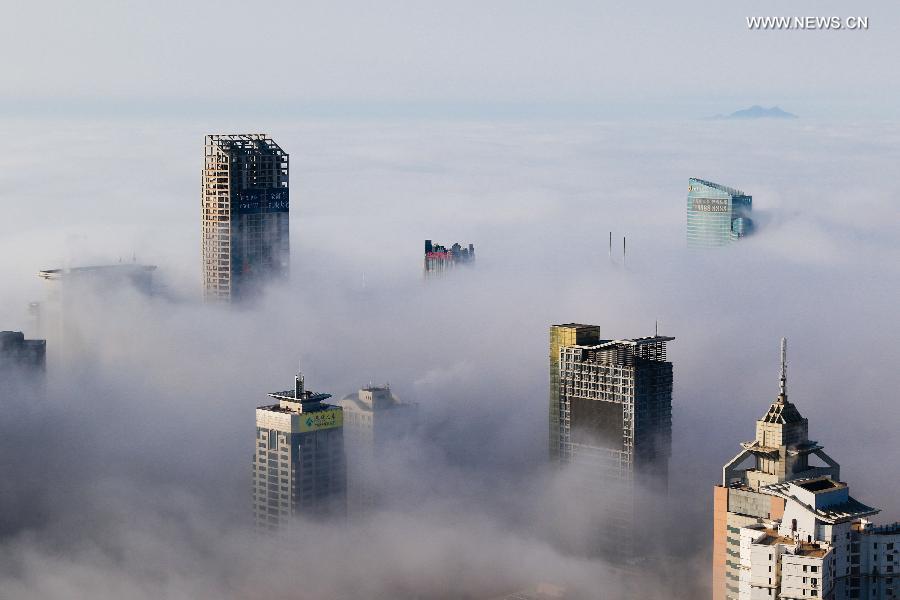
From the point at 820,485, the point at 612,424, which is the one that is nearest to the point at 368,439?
the point at 612,424

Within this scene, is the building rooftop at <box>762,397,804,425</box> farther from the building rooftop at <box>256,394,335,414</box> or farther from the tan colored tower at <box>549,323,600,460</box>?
the building rooftop at <box>256,394,335,414</box>

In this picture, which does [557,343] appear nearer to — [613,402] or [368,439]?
A: [613,402]

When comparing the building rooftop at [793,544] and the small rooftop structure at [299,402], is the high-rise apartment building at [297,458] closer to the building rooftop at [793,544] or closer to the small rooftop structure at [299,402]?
the small rooftop structure at [299,402]

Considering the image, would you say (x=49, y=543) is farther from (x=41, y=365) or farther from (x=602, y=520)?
(x=602, y=520)

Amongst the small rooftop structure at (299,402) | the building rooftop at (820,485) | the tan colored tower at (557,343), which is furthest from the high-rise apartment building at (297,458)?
the building rooftop at (820,485)

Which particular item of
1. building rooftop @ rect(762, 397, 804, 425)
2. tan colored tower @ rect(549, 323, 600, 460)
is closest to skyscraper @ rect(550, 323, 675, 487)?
tan colored tower @ rect(549, 323, 600, 460)
